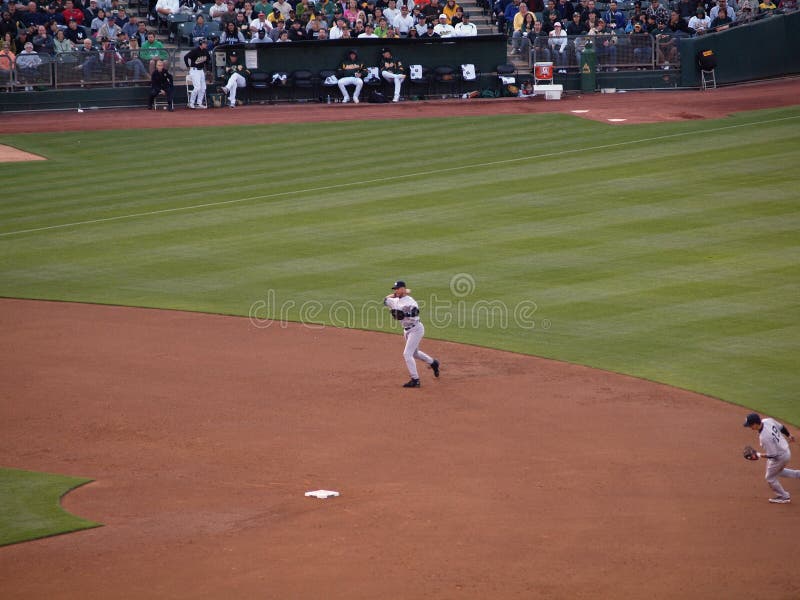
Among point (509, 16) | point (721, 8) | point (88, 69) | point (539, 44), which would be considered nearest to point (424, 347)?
point (539, 44)

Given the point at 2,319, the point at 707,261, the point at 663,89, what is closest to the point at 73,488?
the point at 2,319

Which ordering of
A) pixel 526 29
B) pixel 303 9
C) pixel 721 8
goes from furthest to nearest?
1. pixel 303 9
2. pixel 526 29
3. pixel 721 8

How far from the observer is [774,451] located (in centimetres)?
1145

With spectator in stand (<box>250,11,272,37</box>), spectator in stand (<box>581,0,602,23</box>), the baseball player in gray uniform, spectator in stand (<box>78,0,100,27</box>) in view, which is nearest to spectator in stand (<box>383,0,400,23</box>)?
spectator in stand (<box>250,11,272,37</box>)

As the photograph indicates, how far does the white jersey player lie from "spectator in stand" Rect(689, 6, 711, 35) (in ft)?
98.2

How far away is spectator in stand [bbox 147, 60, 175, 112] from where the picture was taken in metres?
37.7

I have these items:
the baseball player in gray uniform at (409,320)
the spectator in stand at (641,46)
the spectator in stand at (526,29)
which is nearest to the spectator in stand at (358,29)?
the spectator in stand at (526,29)

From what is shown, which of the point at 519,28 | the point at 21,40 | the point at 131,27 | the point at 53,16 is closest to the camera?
the point at 21,40

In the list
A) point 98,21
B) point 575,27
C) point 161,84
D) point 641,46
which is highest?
point 98,21

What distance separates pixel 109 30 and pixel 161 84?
296cm

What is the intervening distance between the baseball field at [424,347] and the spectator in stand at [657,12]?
7772 millimetres

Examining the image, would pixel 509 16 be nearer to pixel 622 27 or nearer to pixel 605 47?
pixel 622 27

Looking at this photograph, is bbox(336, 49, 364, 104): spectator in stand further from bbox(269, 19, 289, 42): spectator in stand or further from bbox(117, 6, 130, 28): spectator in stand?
bbox(117, 6, 130, 28): spectator in stand

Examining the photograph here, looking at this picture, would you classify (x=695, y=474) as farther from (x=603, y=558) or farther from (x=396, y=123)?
(x=396, y=123)
